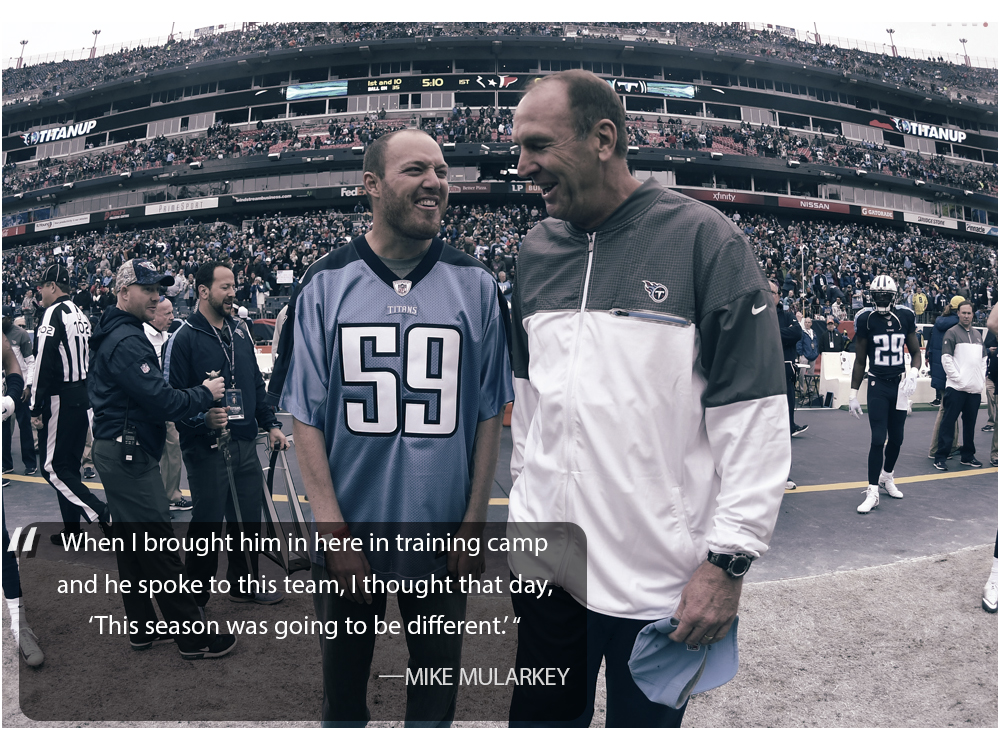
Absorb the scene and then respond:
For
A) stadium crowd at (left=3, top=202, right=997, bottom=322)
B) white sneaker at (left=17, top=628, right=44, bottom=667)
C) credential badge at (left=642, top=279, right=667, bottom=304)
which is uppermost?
stadium crowd at (left=3, top=202, right=997, bottom=322)

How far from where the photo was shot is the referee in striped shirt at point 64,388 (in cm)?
512

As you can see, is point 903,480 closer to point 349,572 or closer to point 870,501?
point 870,501

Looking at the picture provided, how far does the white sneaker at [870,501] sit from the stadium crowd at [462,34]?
→ 36.9m

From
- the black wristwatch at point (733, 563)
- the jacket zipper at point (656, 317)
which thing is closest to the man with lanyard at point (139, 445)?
the jacket zipper at point (656, 317)

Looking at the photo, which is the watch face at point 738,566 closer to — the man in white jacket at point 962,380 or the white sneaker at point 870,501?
the white sneaker at point 870,501

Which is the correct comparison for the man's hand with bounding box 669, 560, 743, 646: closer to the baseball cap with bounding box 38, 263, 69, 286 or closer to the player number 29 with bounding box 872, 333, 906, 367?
the player number 29 with bounding box 872, 333, 906, 367

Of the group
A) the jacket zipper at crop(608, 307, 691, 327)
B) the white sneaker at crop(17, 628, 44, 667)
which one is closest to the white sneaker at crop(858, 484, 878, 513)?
the jacket zipper at crop(608, 307, 691, 327)

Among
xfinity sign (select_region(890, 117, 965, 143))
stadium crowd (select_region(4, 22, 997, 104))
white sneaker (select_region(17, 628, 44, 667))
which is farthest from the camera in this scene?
xfinity sign (select_region(890, 117, 965, 143))

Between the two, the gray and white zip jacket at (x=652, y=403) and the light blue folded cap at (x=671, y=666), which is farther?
the light blue folded cap at (x=671, y=666)

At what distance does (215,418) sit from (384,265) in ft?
6.84

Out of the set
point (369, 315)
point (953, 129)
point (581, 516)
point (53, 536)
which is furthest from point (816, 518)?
point (953, 129)

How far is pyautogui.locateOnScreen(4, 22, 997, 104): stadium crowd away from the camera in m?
37.2

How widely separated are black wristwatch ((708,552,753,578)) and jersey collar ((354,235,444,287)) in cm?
128

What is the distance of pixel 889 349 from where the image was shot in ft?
19.3
